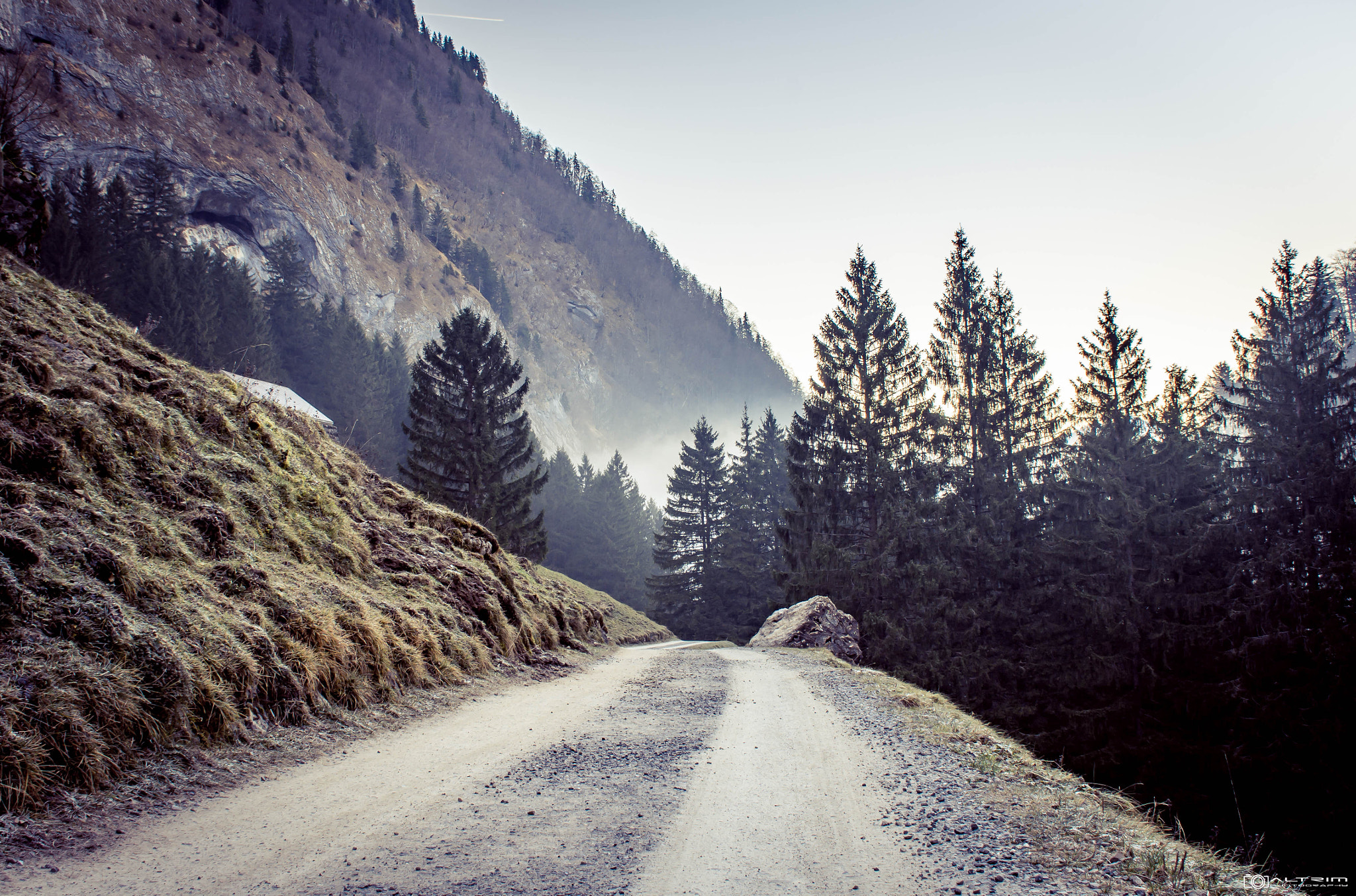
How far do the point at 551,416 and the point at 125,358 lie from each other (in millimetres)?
89748

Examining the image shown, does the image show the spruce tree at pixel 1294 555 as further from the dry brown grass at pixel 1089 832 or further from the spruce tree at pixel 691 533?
the spruce tree at pixel 691 533

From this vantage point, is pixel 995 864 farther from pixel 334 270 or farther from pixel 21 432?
pixel 334 270

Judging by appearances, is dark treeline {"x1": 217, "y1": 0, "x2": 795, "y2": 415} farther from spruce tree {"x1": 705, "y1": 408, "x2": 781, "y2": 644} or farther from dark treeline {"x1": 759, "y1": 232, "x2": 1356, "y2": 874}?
dark treeline {"x1": 759, "y1": 232, "x2": 1356, "y2": 874}

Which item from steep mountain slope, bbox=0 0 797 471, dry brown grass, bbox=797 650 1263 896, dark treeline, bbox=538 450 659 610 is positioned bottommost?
dry brown grass, bbox=797 650 1263 896

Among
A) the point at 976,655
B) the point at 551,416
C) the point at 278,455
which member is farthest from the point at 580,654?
the point at 551,416

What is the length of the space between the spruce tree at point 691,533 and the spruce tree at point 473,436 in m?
15.8

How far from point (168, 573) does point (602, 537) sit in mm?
51308

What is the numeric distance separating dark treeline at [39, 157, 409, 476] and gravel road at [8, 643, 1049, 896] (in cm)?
1611

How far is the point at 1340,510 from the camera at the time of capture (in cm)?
1584

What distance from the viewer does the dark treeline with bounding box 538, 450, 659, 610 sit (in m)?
55.4

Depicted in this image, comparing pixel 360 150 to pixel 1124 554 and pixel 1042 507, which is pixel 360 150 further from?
pixel 1124 554

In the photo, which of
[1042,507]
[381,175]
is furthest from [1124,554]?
[381,175]

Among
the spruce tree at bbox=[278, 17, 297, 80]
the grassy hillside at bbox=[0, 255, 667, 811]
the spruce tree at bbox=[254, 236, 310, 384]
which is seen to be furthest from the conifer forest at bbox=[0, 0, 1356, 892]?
the spruce tree at bbox=[278, 17, 297, 80]

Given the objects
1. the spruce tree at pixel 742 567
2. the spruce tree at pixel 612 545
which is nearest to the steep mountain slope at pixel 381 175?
the spruce tree at pixel 612 545
